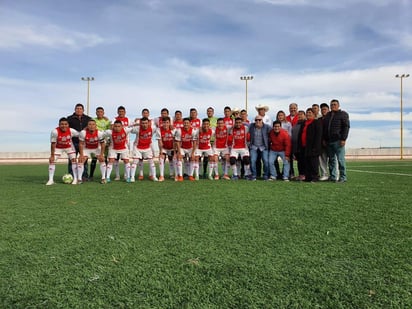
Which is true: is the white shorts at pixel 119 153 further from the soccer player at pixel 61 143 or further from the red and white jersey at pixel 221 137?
the red and white jersey at pixel 221 137

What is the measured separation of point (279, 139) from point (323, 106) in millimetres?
1447

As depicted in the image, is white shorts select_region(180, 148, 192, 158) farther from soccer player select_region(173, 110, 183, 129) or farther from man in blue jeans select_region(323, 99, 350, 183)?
man in blue jeans select_region(323, 99, 350, 183)

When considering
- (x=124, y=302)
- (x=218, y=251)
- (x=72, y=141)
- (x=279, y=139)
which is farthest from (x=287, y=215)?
(x=72, y=141)

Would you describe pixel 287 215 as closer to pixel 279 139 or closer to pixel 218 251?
pixel 218 251

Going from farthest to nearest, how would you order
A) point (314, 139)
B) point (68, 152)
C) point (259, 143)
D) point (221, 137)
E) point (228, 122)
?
point (228, 122), point (221, 137), point (259, 143), point (68, 152), point (314, 139)

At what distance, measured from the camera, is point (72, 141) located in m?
8.81

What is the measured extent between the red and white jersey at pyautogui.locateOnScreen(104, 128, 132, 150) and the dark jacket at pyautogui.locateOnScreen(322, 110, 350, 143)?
17.9ft

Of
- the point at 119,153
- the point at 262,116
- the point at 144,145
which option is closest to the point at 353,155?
the point at 262,116

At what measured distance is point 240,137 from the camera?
360 inches

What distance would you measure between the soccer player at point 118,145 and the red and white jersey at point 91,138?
0.22m

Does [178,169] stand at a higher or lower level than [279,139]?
lower

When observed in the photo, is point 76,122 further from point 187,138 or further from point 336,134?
point 336,134

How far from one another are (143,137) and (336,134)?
5.23 meters

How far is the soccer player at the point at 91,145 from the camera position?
8.41 m
